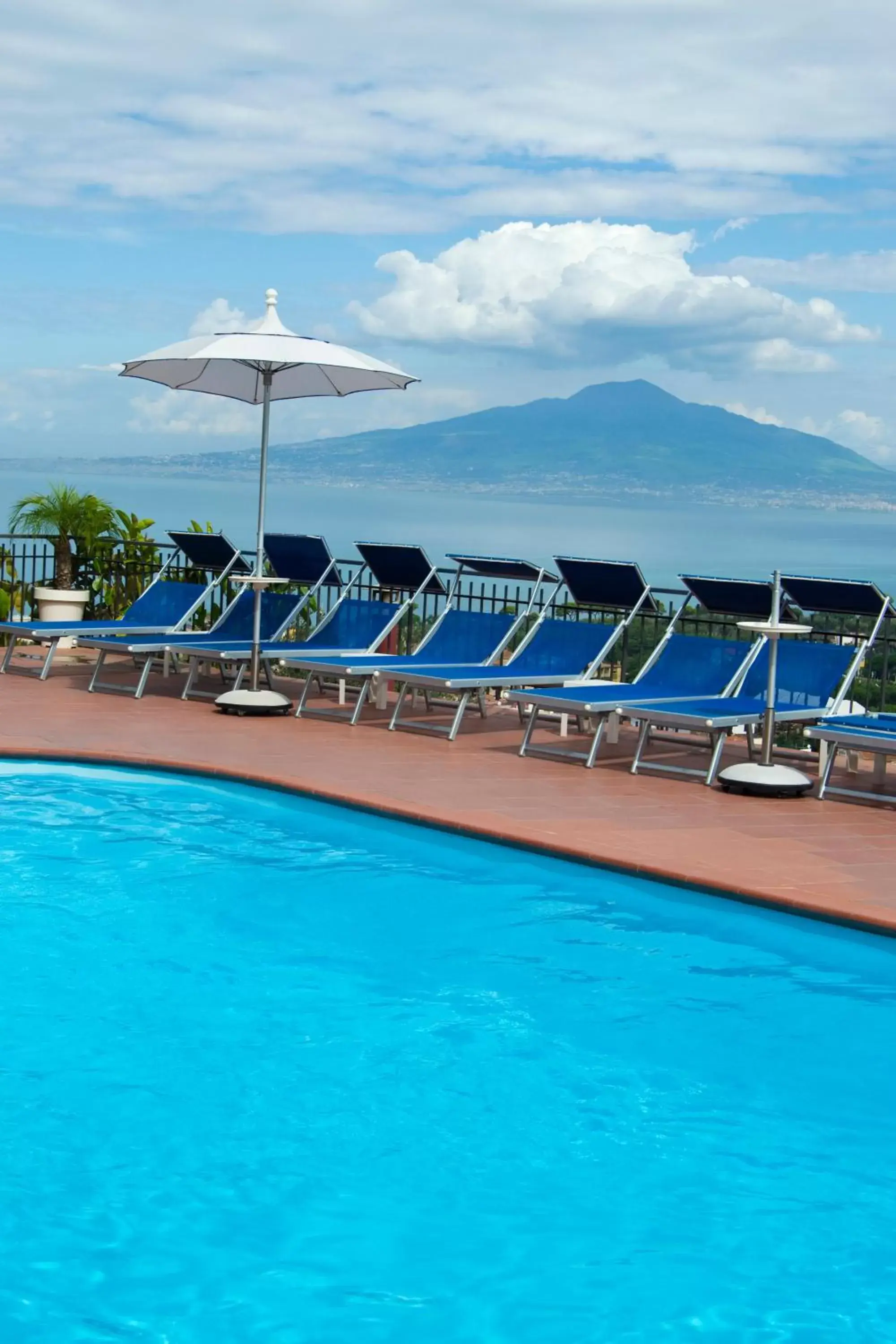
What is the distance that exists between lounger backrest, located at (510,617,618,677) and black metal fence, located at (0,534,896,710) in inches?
7.6

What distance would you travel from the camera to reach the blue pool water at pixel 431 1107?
12.7 feet

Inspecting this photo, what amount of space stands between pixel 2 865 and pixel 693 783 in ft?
14.5

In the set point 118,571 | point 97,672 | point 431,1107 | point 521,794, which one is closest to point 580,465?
point 118,571

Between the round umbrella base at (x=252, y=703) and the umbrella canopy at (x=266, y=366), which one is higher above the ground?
the umbrella canopy at (x=266, y=366)

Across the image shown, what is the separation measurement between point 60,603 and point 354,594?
11.0 ft

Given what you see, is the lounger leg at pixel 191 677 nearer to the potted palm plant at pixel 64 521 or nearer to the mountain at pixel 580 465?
the potted palm plant at pixel 64 521

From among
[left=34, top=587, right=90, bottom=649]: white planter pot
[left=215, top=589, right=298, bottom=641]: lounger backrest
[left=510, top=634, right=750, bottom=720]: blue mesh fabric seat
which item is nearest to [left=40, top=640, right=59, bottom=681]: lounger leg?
[left=215, top=589, right=298, bottom=641]: lounger backrest

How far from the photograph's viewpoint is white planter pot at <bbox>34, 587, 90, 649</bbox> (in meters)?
15.7

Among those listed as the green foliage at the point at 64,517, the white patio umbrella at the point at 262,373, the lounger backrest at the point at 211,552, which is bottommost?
the lounger backrest at the point at 211,552

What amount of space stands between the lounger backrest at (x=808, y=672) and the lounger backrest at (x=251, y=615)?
4.65 meters

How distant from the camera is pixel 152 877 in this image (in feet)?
24.8

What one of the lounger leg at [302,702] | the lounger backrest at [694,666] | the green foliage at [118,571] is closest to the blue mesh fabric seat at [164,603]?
the green foliage at [118,571]

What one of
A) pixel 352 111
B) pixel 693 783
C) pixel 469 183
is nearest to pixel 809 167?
pixel 469 183

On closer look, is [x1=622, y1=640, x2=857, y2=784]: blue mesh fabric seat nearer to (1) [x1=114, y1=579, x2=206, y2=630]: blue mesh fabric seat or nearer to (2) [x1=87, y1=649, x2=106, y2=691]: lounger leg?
(2) [x1=87, y1=649, x2=106, y2=691]: lounger leg
